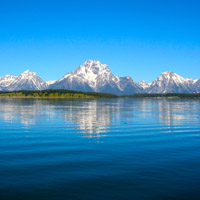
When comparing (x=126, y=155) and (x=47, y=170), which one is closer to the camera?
(x=47, y=170)

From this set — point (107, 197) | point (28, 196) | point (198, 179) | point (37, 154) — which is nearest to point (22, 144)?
point (37, 154)

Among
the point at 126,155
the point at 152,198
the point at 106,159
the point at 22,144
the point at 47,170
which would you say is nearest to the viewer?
the point at 152,198

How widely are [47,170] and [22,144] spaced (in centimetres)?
1151

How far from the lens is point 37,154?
78.8ft

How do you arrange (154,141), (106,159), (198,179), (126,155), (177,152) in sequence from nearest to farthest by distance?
1. (198,179)
2. (106,159)
3. (126,155)
4. (177,152)
5. (154,141)

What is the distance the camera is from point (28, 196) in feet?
46.8

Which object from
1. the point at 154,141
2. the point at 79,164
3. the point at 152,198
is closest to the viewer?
the point at 152,198

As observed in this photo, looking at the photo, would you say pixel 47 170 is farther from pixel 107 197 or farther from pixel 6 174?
pixel 107 197

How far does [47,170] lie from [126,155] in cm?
812

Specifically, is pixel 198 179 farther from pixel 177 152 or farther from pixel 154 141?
pixel 154 141

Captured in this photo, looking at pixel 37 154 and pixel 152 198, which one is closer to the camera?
pixel 152 198

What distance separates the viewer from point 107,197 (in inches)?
561

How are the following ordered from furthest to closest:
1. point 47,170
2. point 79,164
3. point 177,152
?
point 177,152 → point 79,164 → point 47,170

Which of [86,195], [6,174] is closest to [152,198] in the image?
[86,195]
